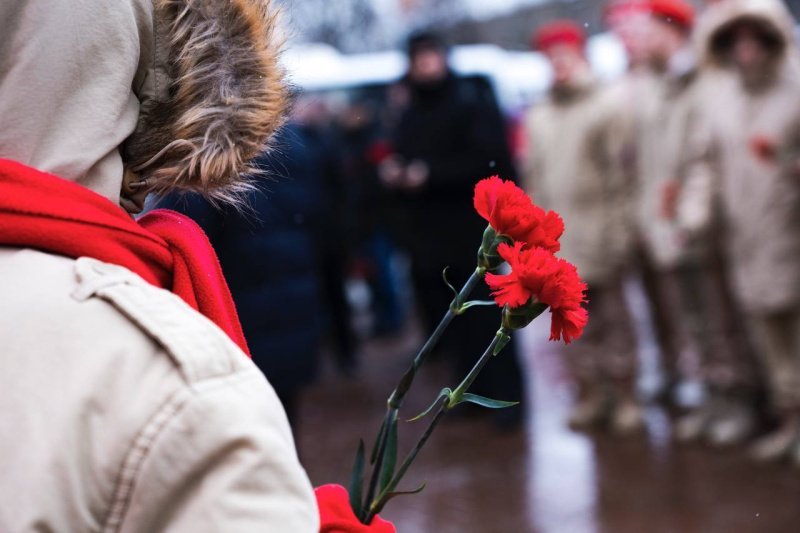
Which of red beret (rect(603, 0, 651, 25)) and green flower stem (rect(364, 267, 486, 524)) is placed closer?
green flower stem (rect(364, 267, 486, 524))

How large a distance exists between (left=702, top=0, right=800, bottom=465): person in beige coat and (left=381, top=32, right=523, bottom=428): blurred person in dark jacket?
1149 millimetres

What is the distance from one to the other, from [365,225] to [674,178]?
3.36m

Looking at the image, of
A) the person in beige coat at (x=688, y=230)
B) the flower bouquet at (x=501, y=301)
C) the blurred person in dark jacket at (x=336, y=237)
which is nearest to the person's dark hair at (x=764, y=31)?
the person in beige coat at (x=688, y=230)

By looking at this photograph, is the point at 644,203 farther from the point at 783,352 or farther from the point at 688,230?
the point at 783,352

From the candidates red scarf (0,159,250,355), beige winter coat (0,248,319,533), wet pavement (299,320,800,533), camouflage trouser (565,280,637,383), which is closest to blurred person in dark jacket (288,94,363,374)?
wet pavement (299,320,800,533)

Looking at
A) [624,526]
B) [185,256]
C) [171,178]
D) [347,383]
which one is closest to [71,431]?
[185,256]

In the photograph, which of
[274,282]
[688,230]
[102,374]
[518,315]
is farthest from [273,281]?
[102,374]

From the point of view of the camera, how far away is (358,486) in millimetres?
1463

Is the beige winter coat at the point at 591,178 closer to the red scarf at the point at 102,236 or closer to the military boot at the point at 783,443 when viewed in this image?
the military boot at the point at 783,443

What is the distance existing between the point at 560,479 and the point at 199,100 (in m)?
4.14

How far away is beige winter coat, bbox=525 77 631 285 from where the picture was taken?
5.75 meters

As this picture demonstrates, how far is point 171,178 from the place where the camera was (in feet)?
4.17

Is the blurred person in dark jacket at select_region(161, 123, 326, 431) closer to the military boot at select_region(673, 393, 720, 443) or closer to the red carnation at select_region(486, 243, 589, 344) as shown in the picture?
the military boot at select_region(673, 393, 720, 443)

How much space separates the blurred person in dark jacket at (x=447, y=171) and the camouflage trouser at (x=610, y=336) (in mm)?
427
